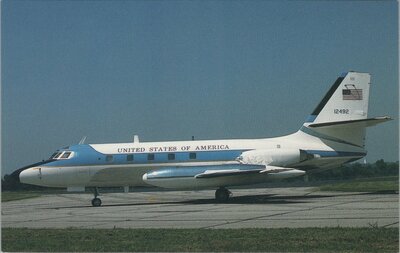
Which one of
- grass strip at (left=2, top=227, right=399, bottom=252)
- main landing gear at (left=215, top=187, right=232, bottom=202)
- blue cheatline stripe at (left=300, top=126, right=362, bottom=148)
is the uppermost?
blue cheatline stripe at (left=300, top=126, right=362, bottom=148)

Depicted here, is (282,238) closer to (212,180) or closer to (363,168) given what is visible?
(212,180)

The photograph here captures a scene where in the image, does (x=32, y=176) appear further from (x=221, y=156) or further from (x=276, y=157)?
(x=276, y=157)

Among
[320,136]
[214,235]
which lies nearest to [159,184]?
Result: [320,136]

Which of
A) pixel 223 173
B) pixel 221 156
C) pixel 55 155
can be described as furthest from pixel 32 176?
pixel 223 173

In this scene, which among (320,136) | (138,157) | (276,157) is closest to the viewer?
(276,157)

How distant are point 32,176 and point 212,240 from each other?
58.7 ft

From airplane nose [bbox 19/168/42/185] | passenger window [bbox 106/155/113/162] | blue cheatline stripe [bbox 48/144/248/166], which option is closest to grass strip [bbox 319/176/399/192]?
blue cheatline stripe [bbox 48/144/248/166]

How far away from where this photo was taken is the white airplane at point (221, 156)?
27.4 meters

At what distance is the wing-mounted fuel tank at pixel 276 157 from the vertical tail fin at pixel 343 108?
1.35 m

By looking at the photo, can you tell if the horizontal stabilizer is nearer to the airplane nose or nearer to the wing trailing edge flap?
the wing trailing edge flap

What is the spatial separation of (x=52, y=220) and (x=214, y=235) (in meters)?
8.41

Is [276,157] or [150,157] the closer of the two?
[276,157]

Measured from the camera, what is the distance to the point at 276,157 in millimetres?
27438

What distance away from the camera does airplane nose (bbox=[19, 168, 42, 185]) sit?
2814 centimetres
